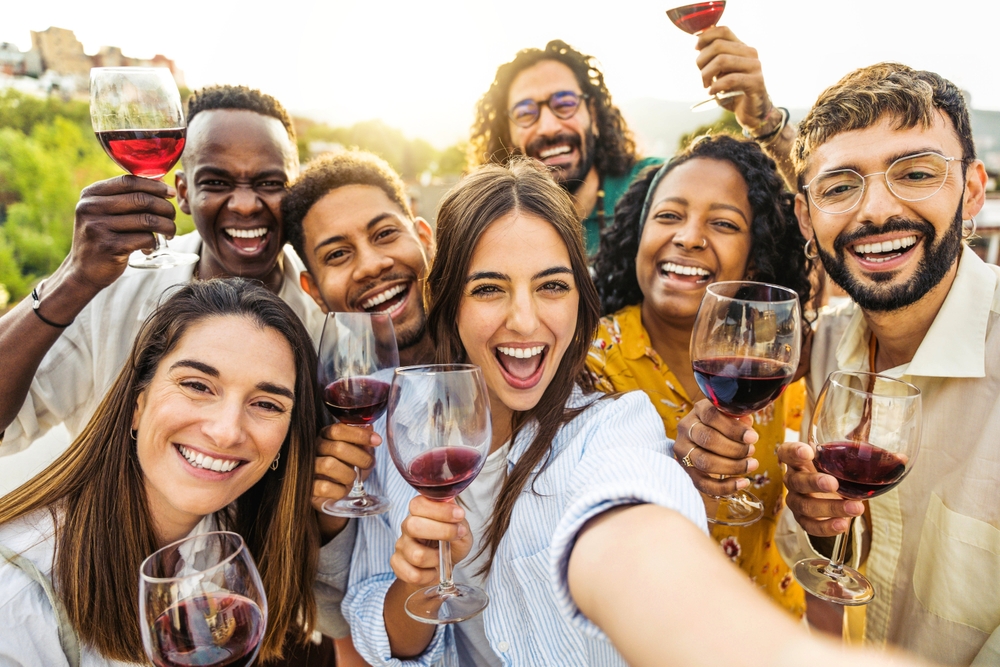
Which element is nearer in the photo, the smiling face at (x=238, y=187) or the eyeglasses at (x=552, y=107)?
the smiling face at (x=238, y=187)

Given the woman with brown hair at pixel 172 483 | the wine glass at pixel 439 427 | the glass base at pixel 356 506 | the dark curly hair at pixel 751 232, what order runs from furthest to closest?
the dark curly hair at pixel 751 232 < the glass base at pixel 356 506 < the woman with brown hair at pixel 172 483 < the wine glass at pixel 439 427

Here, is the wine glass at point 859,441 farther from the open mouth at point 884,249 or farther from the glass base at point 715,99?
the glass base at point 715,99

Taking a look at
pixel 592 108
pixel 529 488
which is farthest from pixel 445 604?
pixel 592 108

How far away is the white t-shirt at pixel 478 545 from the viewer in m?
1.99

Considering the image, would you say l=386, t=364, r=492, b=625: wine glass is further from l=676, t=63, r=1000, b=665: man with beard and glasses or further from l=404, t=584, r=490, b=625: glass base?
l=676, t=63, r=1000, b=665: man with beard and glasses

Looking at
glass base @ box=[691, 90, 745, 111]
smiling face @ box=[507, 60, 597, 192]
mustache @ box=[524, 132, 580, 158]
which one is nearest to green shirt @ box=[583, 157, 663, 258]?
smiling face @ box=[507, 60, 597, 192]

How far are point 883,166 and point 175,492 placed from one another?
2446 mm

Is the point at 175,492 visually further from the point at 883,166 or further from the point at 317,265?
the point at 883,166

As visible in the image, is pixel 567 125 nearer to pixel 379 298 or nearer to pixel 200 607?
pixel 379 298

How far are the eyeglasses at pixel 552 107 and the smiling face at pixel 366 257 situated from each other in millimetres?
1748

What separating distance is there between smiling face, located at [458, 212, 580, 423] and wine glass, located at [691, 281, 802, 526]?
17.2 inches

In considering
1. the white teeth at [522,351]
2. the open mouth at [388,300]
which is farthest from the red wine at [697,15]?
the white teeth at [522,351]

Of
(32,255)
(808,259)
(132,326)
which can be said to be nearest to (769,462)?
(808,259)

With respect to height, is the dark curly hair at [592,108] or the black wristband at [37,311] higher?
the dark curly hair at [592,108]
